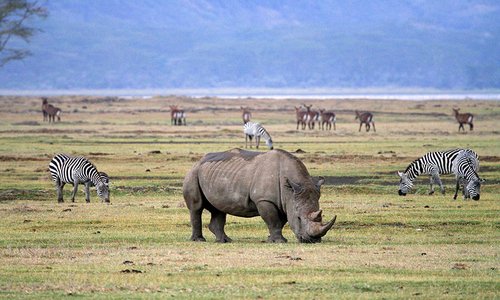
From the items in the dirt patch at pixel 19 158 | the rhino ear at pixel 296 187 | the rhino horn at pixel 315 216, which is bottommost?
the dirt patch at pixel 19 158

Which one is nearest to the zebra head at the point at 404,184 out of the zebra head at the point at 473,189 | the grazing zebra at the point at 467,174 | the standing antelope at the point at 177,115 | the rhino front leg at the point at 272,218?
the grazing zebra at the point at 467,174

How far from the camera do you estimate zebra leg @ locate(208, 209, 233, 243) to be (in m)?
18.6

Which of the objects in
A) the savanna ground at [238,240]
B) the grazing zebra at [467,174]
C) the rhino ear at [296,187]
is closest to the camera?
the savanna ground at [238,240]

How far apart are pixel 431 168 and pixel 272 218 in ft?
37.8

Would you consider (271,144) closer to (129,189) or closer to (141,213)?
(129,189)

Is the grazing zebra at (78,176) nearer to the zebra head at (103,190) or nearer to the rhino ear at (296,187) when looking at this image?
the zebra head at (103,190)

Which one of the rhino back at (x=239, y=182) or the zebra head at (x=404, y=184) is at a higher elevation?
the rhino back at (x=239, y=182)

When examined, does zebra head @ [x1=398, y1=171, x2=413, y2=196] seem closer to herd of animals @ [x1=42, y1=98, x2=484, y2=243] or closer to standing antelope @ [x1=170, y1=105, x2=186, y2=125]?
herd of animals @ [x1=42, y1=98, x2=484, y2=243]

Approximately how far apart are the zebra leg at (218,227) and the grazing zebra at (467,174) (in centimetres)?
925

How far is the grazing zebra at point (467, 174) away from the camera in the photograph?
85.9ft

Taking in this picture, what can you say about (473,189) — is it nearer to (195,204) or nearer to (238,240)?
(238,240)

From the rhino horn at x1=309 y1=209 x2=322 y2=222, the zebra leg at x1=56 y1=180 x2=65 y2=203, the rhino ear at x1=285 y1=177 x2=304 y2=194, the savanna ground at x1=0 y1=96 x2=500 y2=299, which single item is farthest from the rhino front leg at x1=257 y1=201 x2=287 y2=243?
the zebra leg at x1=56 y1=180 x2=65 y2=203

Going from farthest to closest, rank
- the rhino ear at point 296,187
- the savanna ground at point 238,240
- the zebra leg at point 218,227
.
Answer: the zebra leg at point 218,227, the rhino ear at point 296,187, the savanna ground at point 238,240

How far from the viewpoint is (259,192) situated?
18109mm
